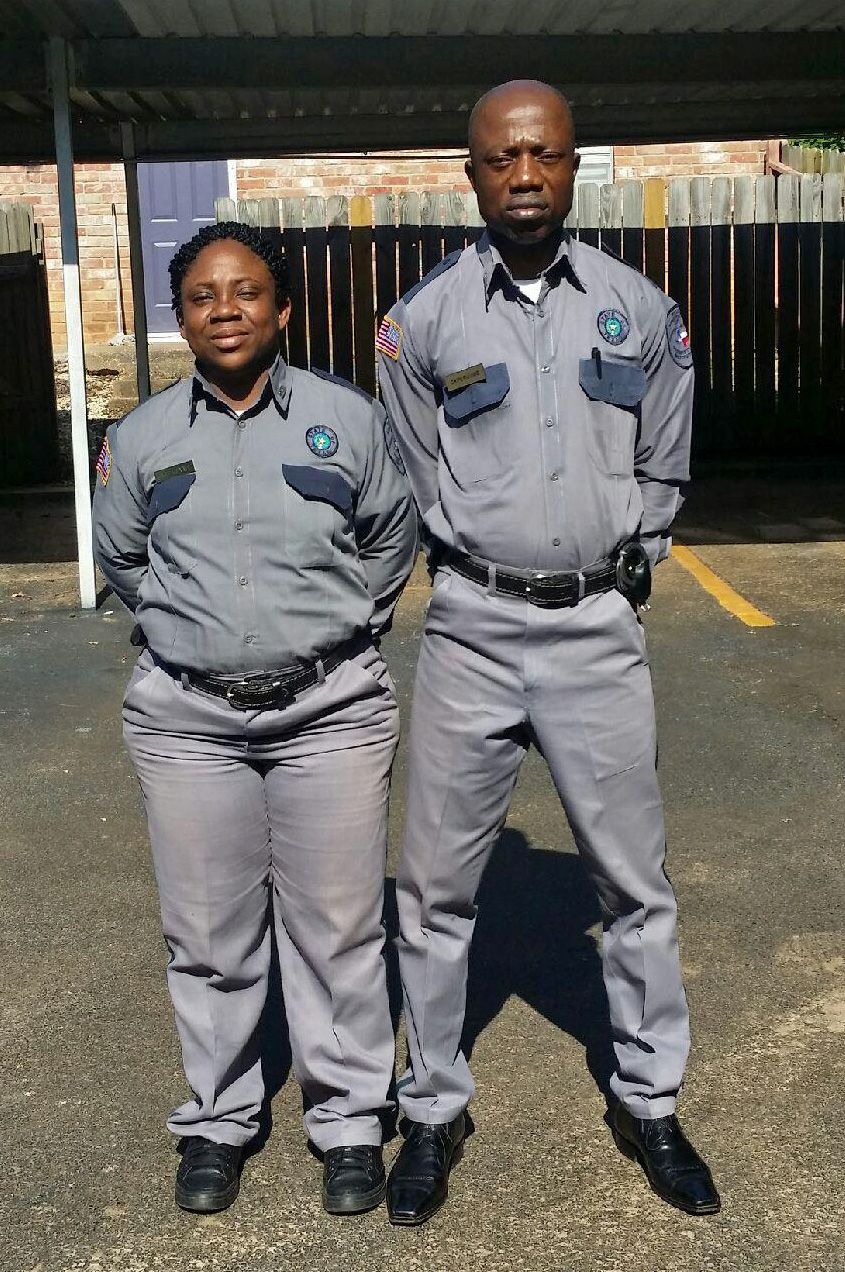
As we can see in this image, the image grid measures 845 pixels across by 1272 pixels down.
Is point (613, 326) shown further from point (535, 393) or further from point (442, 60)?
point (442, 60)

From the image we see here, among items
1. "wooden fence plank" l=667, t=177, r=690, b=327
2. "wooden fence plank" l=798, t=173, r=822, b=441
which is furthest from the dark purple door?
"wooden fence plank" l=798, t=173, r=822, b=441

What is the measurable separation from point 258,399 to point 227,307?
195mm

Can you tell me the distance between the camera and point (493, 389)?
10.5 feet

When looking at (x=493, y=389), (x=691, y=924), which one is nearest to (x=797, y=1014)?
(x=691, y=924)

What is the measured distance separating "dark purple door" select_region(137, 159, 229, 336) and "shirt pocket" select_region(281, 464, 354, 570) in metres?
15.3

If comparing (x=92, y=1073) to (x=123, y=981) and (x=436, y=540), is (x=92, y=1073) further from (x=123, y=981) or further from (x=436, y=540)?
(x=436, y=540)

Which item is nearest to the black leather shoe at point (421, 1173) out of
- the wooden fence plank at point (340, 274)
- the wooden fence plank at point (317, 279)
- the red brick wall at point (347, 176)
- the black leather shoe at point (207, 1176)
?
the black leather shoe at point (207, 1176)

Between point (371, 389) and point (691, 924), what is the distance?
9.61m

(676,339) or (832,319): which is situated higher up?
(832,319)

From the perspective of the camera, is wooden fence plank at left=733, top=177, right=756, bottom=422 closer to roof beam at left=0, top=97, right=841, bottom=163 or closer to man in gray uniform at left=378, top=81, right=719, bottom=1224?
roof beam at left=0, top=97, right=841, bottom=163

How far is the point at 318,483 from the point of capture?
10.4 ft

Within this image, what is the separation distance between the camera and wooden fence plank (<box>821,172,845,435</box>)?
1312 cm

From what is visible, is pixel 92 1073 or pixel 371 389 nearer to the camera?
pixel 92 1073

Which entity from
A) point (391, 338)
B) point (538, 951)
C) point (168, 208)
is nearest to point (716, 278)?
point (168, 208)
